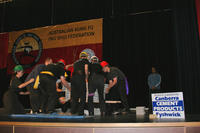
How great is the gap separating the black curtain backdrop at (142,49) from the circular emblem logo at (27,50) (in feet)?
8.60

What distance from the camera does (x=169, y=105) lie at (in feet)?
8.39

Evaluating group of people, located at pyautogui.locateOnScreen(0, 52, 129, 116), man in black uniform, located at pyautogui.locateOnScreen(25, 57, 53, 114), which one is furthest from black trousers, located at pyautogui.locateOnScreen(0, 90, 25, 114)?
man in black uniform, located at pyautogui.locateOnScreen(25, 57, 53, 114)

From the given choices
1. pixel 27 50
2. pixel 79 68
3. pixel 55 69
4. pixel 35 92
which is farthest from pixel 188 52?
pixel 27 50

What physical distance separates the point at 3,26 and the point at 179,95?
8.01m

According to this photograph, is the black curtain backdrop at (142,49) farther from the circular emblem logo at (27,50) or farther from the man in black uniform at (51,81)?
the man in black uniform at (51,81)

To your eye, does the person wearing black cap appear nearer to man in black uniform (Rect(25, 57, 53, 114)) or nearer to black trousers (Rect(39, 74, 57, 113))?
man in black uniform (Rect(25, 57, 53, 114))

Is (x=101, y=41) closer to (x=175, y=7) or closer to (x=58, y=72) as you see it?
(x=175, y=7)

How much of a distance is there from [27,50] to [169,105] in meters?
6.11

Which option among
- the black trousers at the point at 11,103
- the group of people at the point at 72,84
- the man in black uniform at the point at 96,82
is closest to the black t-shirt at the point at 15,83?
the group of people at the point at 72,84

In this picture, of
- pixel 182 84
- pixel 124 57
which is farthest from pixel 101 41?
pixel 182 84

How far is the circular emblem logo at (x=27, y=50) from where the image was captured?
7.05 meters

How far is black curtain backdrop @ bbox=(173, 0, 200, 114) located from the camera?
455 centimetres

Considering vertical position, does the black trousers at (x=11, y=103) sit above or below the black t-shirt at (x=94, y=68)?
below

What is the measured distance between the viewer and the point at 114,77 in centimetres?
429
